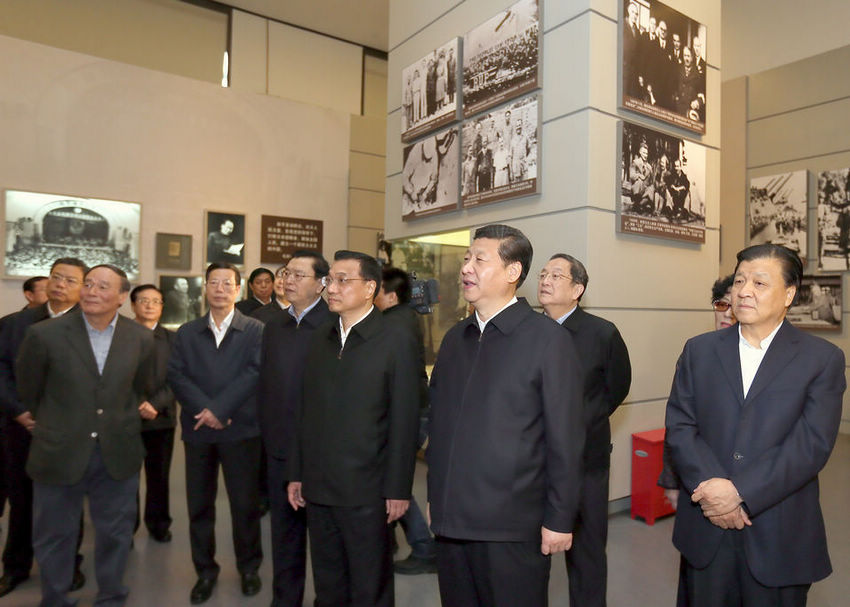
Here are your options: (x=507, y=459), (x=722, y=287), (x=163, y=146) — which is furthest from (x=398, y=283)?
(x=163, y=146)

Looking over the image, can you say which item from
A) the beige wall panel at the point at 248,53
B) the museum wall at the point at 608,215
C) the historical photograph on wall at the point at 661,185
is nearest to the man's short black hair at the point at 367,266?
the museum wall at the point at 608,215

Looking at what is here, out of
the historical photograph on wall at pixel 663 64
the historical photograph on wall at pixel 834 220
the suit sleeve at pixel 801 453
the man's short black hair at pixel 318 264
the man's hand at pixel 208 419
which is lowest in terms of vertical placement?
the man's hand at pixel 208 419

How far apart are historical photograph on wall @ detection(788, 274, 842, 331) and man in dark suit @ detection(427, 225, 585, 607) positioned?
24.9 ft

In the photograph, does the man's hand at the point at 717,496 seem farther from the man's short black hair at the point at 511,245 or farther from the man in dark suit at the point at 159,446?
the man in dark suit at the point at 159,446

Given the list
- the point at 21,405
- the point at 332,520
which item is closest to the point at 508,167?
the point at 332,520

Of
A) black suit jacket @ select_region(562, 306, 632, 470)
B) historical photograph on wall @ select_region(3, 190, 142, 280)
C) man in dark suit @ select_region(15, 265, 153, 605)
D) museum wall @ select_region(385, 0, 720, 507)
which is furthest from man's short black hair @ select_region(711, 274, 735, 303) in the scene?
historical photograph on wall @ select_region(3, 190, 142, 280)

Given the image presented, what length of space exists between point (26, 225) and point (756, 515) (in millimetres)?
8209

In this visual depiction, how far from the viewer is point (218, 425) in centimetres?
318

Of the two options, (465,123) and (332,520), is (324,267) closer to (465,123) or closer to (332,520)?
(332,520)

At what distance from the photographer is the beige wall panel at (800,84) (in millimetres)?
7938

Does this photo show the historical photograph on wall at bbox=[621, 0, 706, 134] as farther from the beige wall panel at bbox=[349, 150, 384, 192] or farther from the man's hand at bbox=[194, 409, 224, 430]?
the beige wall panel at bbox=[349, 150, 384, 192]

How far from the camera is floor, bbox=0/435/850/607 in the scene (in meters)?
3.22

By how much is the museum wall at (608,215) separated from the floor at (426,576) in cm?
75

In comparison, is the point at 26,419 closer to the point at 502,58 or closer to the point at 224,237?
the point at 502,58
